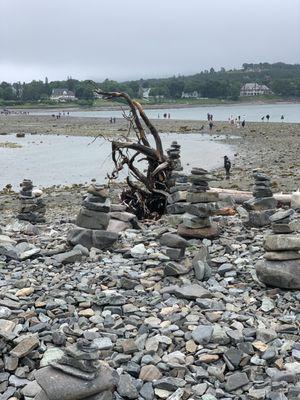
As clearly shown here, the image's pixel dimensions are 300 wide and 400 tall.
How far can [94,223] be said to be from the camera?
40.5 ft

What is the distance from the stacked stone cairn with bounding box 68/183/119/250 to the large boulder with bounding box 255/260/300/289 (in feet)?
11.9

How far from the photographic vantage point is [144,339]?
750cm

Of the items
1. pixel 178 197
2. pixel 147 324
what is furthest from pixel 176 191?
pixel 147 324

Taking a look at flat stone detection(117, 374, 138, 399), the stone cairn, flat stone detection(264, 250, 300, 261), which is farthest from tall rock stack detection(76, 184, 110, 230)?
the stone cairn

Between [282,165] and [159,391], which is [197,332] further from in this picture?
[282,165]

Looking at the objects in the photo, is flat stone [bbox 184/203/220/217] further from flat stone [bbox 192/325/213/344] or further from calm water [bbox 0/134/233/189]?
calm water [bbox 0/134/233/189]

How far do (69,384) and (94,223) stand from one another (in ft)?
20.8

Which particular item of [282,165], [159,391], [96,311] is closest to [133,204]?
[96,311]

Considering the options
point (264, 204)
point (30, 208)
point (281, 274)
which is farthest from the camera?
point (30, 208)

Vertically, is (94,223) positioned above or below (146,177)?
below

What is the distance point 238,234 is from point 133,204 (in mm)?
4954

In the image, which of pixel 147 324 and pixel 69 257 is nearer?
pixel 147 324

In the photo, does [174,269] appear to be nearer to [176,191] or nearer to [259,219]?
[259,219]

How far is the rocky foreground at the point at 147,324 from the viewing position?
6566 mm
